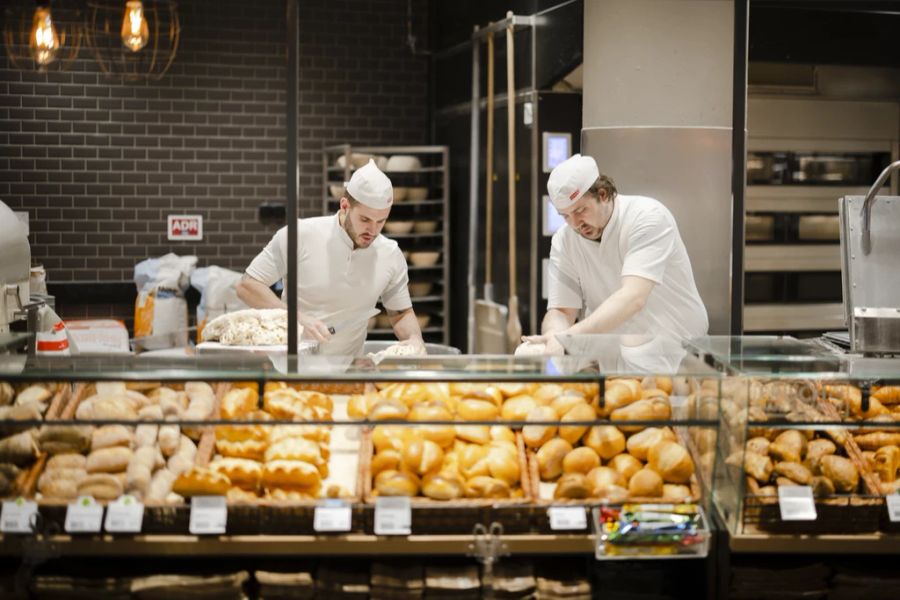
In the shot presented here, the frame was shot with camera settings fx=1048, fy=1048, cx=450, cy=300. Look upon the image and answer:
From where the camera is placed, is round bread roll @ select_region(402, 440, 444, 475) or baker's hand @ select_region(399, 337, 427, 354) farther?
baker's hand @ select_region(399, 337, 427, 354)

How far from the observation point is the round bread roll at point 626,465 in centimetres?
256

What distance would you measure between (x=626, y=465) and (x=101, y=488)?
126cm

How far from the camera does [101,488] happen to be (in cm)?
245

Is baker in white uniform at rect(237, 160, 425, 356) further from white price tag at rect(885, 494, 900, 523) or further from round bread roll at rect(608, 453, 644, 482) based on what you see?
white price tag at rect(885, 494, 900, 523)

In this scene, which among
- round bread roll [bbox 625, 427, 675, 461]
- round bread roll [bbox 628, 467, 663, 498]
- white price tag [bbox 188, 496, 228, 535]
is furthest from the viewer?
round bread roll [bbox 625, 427, 675, 461]

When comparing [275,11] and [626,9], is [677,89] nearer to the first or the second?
[626,9]

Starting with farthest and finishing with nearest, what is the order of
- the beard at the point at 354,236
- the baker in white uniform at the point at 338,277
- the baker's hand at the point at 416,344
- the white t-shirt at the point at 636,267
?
1. the baker in white uniform at the point at 338,277
2. the beard at the point at 354,236
3. the white t-shirt at the point at 636,267
4. the baker's hand at the point at 416,344

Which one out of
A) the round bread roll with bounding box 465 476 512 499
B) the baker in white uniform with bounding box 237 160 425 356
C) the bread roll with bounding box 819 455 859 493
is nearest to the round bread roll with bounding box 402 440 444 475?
the round bread roll with bounding box 465 476 512 499

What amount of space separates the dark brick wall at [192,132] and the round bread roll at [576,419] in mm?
5735

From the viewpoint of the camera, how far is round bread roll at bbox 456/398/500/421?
261 centimetres

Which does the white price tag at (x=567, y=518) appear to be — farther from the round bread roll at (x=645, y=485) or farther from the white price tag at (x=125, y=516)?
the white price tag at (x=125, y=516)

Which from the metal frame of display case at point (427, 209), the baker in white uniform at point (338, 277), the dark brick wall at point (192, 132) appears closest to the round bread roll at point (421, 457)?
the baker in white uniform at point (338, 277)

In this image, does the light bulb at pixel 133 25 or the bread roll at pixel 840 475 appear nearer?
the bread roll at pixel 840 475

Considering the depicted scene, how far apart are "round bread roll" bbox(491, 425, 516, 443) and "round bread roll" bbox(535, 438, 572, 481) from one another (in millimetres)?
100
